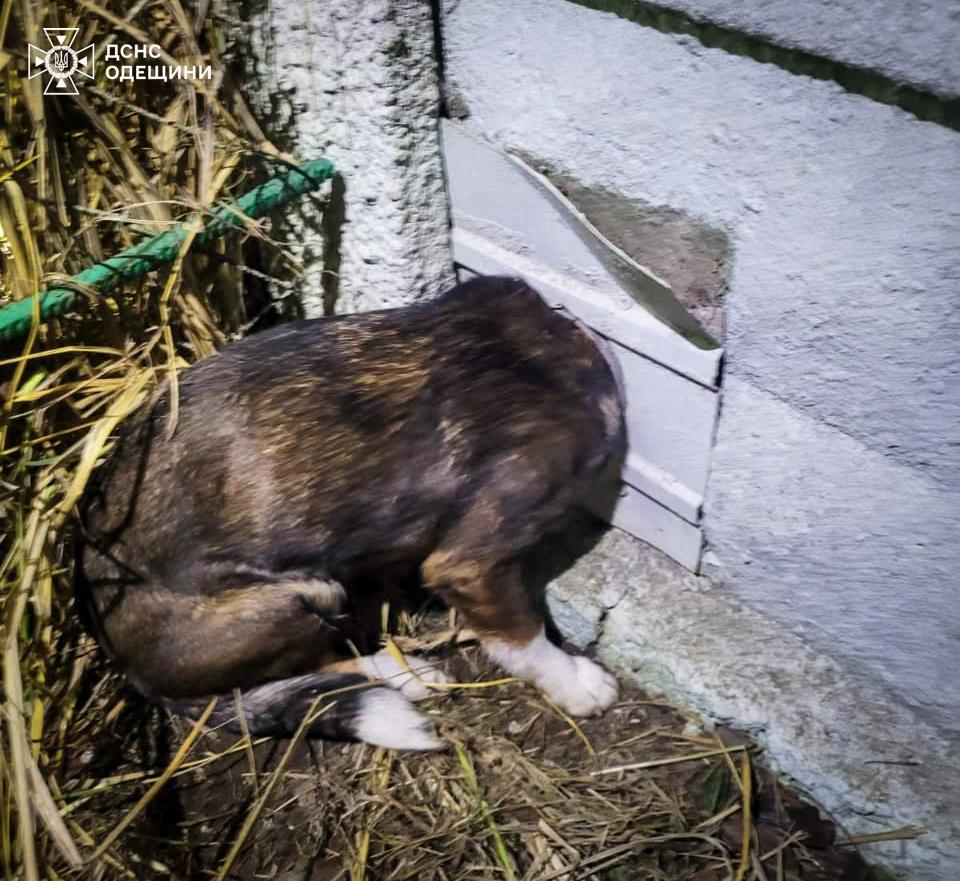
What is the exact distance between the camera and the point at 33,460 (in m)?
2.34

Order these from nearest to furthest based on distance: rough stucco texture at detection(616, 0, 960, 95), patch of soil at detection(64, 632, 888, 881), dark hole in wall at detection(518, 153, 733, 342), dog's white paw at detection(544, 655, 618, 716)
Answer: rough stucco texture at detection(616, 0, 960, 95)
dark hole in wall at detection(518, 153, 733, 342)
patch of soil at detection(64, 632, 888, 881)
dog's white paw at detection(544, 655, 618, 716)

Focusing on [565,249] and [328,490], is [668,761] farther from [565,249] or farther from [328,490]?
[565,249]

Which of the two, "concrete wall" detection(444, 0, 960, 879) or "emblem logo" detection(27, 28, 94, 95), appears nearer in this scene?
"concrete wall" detection(444, 0, 960, 879)

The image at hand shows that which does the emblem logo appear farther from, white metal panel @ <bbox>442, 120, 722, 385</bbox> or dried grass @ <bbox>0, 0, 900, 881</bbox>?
white metal panel @ <bbox>442, 120, 722, 385</bbox>

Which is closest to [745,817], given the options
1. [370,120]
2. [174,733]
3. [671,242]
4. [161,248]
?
[671,242]

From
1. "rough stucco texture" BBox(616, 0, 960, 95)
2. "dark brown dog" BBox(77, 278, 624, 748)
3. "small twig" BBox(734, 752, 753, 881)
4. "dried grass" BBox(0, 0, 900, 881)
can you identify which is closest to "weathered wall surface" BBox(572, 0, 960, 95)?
"rough stucco texture" BBox(616, 0, 960, 95)

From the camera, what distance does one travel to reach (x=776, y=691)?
85.0 inches

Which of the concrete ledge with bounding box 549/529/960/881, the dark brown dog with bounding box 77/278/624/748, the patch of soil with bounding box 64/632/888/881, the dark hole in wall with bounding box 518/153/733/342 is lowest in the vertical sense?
the patch of soil with bounding box 64/632/888/881

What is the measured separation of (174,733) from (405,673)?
631 mm

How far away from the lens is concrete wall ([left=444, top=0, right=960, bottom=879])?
5.09 feet

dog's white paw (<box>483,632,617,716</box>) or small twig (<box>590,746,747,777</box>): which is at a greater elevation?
dog's white paw (<box>483,632,617,716</box>)

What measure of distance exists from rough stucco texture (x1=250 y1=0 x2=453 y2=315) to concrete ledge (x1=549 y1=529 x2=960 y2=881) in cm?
101

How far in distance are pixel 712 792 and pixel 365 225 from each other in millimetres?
1740

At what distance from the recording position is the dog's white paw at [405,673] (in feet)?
7.93
